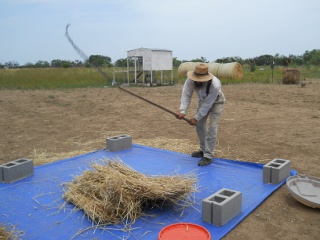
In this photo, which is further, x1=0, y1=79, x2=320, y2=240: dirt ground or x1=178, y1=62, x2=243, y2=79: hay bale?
x1=178, y1=62, x2=243, y2=79: hay bale

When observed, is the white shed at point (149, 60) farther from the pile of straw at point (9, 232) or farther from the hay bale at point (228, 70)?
the pile of straw at point (9, 232)

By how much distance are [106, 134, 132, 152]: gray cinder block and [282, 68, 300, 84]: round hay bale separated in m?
12.7

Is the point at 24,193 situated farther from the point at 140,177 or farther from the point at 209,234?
the point at 209,234

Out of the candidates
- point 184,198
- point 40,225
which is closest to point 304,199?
point 184,198

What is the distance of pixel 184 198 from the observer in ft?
10.4

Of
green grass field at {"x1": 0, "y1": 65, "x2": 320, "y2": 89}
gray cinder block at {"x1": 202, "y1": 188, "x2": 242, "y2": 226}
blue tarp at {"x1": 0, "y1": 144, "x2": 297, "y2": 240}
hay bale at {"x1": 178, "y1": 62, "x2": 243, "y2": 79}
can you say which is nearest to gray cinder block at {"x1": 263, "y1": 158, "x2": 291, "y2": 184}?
blue tarp at {"x1": 0, "y1": 144, "x2": 297, "y2": 240}

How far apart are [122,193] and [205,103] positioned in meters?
1.91

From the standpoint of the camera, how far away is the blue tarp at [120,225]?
271 centimetres

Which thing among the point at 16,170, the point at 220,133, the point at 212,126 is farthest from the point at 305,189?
the point at 16,170

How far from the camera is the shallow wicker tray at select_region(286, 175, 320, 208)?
3119 millimetres

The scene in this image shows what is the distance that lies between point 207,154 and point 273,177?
1.00 meters

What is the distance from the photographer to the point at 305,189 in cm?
343

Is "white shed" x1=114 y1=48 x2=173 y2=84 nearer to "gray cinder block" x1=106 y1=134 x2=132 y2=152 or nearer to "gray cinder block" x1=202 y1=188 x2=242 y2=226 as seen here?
"gray cinder block" x1=106 y1=134 x2=132 y2=152

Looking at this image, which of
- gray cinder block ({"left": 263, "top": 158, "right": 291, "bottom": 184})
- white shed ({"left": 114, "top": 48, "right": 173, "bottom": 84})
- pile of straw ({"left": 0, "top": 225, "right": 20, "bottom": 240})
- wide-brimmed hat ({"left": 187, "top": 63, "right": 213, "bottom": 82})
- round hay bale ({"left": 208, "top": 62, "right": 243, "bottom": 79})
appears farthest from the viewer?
round hay bale ({"left": 208, "top": 62, "right": 243, "bottom": 79})
